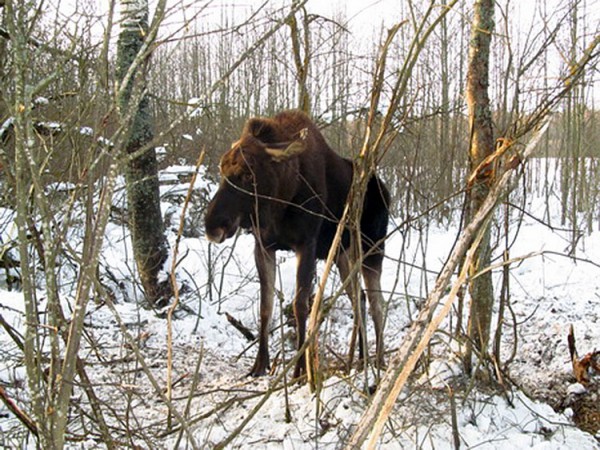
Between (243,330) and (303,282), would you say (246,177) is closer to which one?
(303,282)

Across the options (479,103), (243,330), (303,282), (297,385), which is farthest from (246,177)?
(243,330)

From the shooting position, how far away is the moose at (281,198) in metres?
3.97

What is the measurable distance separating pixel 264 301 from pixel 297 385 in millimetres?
830

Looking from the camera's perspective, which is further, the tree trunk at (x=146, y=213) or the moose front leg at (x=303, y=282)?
the tree trunk at (x=146, y=213)

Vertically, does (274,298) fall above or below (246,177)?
below

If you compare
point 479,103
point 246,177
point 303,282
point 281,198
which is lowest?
point 303,282

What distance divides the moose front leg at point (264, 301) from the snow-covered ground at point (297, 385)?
4.5 inches

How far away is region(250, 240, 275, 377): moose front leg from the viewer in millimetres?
4477

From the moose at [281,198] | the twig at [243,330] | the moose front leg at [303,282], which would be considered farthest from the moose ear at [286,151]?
the twig at [243,330]

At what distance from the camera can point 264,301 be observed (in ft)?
15.1

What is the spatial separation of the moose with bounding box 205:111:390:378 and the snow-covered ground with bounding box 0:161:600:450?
33cm

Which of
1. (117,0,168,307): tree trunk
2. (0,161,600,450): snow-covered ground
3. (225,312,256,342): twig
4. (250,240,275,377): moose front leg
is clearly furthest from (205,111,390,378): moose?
(117,0,168,307): tree trunk

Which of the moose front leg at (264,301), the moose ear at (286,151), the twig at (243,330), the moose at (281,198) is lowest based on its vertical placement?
the twig at (243,330)

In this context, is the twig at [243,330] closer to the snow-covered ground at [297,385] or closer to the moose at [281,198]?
the snow-covered ground at [297,385]
